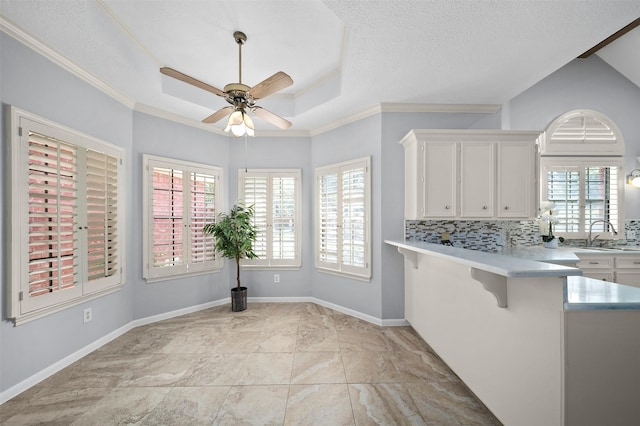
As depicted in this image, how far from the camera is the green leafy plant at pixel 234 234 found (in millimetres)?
3686

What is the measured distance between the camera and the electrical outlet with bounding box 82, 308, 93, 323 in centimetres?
260

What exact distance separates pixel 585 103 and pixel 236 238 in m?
5.43

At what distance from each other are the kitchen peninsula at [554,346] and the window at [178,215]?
333 centimetres

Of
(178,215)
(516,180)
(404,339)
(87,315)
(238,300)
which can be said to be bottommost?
(404,339)

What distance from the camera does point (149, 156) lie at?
11.0 feet

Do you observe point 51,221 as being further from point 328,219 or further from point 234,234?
point 328,219

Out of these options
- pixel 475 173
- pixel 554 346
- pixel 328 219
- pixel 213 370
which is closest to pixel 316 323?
pixel 213 370

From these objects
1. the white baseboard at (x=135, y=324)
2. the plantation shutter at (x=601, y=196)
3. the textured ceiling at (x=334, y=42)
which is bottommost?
the white baseboard at (x=135, y=324)

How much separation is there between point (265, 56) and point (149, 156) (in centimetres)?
197

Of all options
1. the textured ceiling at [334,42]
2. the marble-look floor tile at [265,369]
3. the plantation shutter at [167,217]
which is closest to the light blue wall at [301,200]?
the plantation shutter at [167,217]

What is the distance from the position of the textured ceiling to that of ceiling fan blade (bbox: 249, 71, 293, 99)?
57 centimetres

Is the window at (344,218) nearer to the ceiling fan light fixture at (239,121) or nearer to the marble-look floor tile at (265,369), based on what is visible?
the marble-look floor tile at (265,369)

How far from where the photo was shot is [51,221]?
2.28m

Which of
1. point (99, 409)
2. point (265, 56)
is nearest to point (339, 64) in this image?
point (265, 56)
